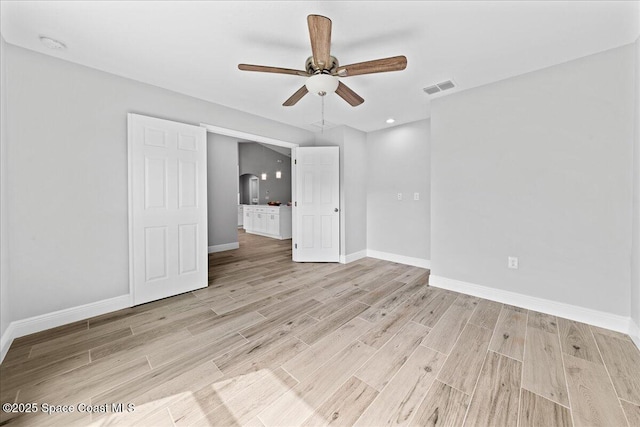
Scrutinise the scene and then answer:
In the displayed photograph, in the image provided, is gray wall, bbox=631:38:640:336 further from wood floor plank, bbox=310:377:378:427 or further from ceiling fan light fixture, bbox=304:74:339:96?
ceiling fan light fixture, bbox=304:74:339:96

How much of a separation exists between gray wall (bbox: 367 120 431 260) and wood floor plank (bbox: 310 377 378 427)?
119 inches

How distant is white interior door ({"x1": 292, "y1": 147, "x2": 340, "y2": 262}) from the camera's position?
4.42 m

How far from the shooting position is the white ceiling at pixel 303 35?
1729 mm

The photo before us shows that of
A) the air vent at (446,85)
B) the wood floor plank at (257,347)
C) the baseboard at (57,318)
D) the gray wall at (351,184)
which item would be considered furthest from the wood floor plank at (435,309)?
the baseboard at (57,318)

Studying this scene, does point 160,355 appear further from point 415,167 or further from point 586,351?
point 415,167

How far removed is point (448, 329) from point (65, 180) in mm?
3761

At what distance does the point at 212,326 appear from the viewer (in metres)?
2.26

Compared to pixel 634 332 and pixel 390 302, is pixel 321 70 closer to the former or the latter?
pixel 390 302

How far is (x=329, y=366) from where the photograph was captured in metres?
1.71

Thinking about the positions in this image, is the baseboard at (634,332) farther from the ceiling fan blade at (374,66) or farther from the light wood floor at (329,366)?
the ceiling fan blade at (374,66)

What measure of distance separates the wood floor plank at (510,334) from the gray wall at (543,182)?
38 cm

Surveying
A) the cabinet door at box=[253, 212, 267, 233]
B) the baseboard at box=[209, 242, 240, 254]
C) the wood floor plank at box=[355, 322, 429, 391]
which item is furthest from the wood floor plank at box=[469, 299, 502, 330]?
the cabinet door at box=[253, 212, 267, 233]

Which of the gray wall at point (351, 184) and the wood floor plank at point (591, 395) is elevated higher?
the gray wall at point (351, 184)

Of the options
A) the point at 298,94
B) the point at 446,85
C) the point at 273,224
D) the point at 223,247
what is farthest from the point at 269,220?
the point at 446,85
